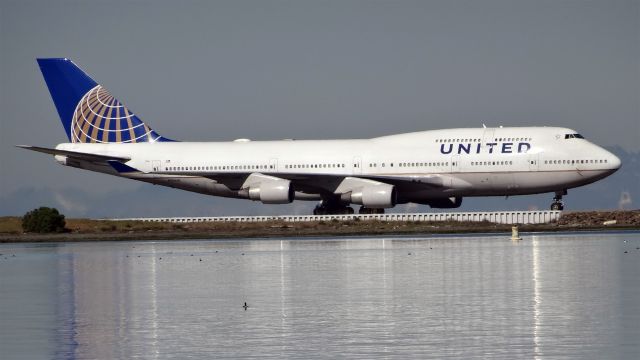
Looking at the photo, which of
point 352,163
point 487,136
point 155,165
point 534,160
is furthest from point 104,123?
point 534,160

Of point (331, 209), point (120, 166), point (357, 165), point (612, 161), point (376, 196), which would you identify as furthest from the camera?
point (120, 166)

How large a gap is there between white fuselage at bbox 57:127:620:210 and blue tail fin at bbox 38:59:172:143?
2645 millimetres

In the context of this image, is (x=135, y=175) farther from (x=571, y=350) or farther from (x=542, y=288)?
(x=571, y=350)

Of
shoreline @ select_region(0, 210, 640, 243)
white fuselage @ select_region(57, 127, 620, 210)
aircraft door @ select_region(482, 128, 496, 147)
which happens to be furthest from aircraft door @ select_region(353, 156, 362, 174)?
aircraft door @ select_region(482, 128, 496, 147)

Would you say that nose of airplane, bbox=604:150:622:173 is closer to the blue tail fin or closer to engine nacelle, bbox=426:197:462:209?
engine nacelle, bbox=426:197:462:209

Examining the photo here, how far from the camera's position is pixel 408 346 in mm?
15023

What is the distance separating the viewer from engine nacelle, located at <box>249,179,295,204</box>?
197ft

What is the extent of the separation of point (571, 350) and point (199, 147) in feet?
169

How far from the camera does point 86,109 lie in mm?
69562

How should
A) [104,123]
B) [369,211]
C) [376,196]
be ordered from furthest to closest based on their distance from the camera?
[104,123] < [369,211] < [376,196]

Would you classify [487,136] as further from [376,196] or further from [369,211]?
[369,211]

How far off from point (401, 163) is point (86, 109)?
19688 mm

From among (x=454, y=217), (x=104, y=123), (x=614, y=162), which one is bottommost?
(x=454, y=217)

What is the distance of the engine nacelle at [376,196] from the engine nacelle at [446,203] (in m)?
3.68
